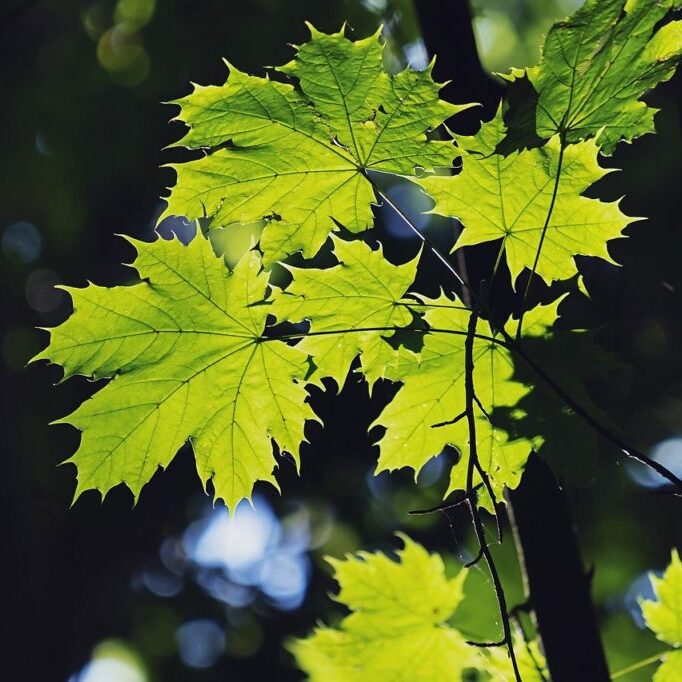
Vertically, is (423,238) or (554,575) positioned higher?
(423,238)

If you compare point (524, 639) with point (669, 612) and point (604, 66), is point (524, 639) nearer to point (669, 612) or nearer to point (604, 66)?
point (669, 612)

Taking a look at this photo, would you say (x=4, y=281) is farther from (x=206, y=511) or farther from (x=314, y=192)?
(x=314, y=192)

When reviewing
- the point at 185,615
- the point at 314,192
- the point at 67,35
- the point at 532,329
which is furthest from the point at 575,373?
the point at 185,615

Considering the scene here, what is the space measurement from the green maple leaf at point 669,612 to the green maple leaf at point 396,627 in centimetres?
43

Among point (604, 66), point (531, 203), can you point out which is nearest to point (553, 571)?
point (531, 203)

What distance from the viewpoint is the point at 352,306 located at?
1418 millimetres

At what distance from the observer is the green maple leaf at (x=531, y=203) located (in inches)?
52.5

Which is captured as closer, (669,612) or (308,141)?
(308,141)

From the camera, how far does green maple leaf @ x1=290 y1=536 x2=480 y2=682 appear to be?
2.00 metres

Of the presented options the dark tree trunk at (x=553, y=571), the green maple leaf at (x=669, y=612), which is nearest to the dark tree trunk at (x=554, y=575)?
the dark tree trunk at (x=553, y=571)

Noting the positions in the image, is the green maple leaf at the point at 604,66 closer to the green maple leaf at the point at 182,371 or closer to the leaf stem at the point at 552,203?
the leaf stem at the point at 552,203

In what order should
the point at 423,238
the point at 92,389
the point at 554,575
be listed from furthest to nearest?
the point at 92,389
the point at 554,575
the point at 423,238

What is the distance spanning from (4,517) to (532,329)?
5206 millimetres

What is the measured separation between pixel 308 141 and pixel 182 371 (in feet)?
1.60
